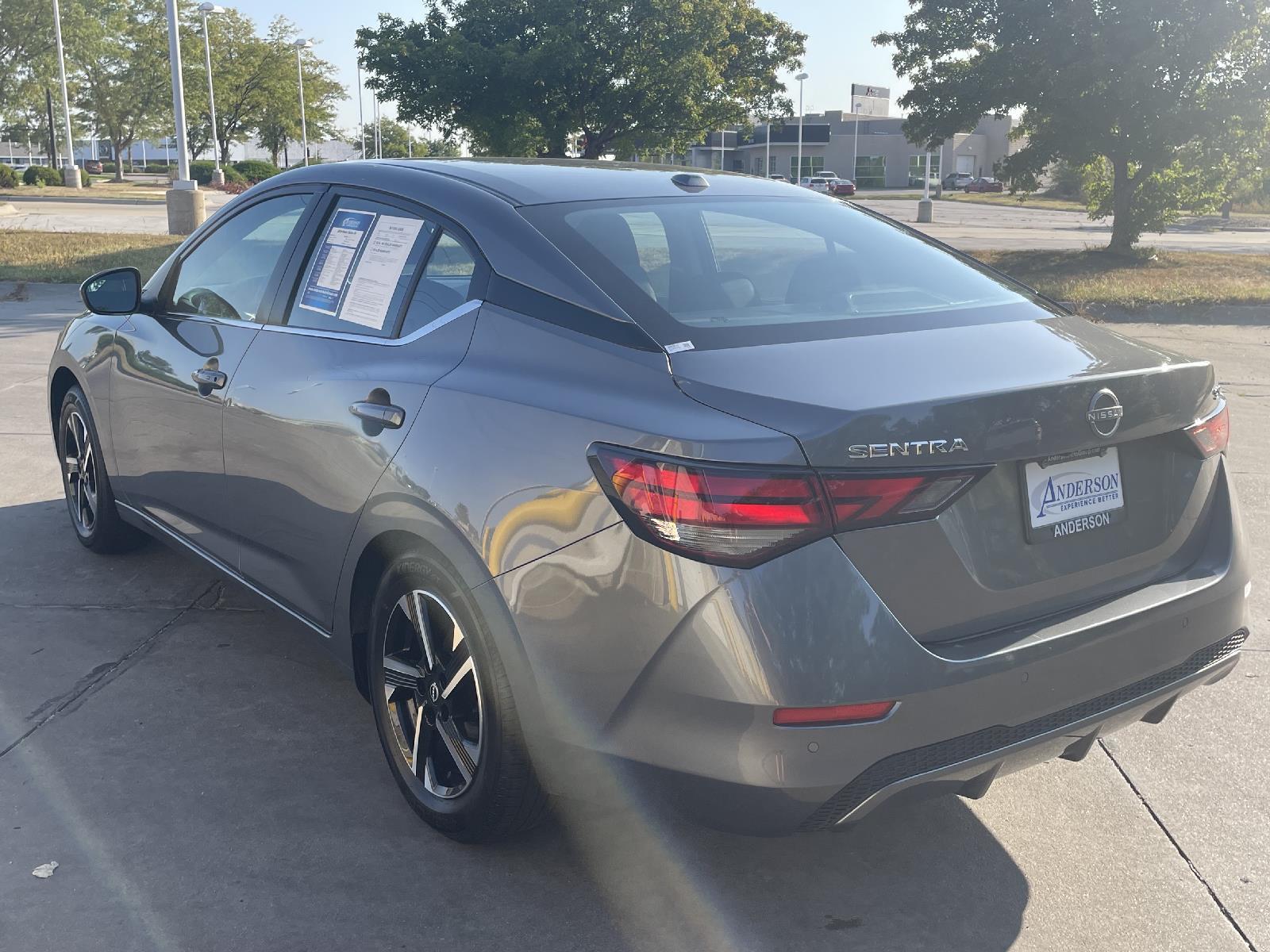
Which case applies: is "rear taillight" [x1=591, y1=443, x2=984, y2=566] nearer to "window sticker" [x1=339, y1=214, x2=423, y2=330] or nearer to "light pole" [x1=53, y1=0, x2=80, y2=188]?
"window sticker" [x1=339, y1=214, x2=423, y2=330]

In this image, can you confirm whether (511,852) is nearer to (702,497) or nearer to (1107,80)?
(702,497)

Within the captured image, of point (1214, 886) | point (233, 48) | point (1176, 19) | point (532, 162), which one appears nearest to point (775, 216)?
point (532, 162)

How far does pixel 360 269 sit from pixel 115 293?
155cm

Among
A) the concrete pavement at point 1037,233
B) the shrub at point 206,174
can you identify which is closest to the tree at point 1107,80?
the concrete pavement at point 1037,233

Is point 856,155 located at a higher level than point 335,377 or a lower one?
higher

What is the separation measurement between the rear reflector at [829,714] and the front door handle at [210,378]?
7.42 feet

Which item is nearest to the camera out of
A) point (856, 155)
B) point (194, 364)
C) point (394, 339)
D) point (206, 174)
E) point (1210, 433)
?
point (1210, 433)

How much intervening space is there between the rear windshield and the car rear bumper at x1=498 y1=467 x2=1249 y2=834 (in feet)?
2.00

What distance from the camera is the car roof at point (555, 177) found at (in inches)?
134

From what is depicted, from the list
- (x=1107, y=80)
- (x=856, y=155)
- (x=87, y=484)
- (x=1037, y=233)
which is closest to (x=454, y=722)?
(x=87, y=484)

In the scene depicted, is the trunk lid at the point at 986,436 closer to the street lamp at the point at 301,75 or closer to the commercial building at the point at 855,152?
the street lamp at the point at 301,75

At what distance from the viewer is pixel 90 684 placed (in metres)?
4.11

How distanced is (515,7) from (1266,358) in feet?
94.0

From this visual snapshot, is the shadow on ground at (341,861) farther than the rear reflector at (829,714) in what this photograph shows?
Yes
